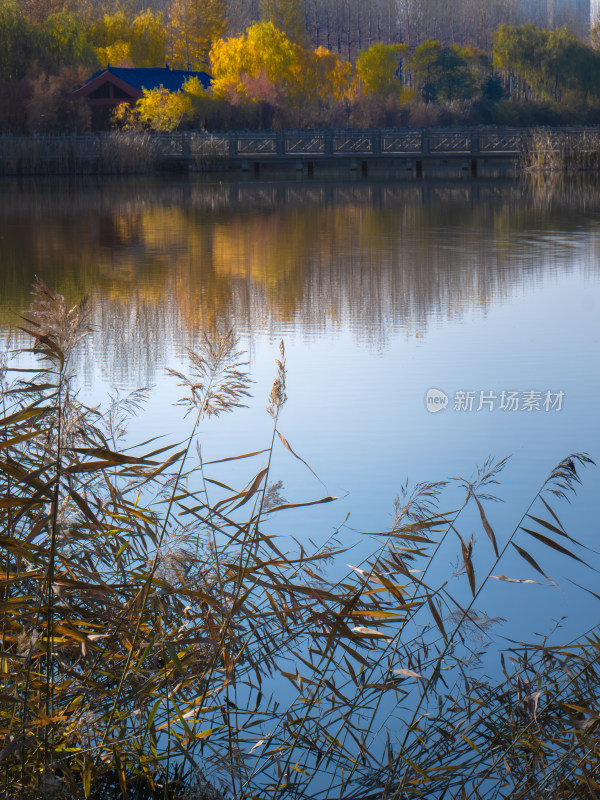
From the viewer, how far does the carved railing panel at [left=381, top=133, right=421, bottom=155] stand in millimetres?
37875

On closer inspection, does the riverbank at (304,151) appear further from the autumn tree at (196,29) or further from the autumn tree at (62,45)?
the autumn tree at (196,29)

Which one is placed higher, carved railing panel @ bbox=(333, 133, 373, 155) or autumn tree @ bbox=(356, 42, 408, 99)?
autumn tree @ bbox=(356, 42, 408, 99)

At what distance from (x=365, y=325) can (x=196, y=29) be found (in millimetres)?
67248

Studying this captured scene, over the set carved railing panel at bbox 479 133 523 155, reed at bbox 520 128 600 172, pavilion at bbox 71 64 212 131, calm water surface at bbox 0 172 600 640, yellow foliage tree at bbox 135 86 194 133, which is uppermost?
pavilion at bbox 71 64 212 131

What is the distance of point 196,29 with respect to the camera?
7094cm

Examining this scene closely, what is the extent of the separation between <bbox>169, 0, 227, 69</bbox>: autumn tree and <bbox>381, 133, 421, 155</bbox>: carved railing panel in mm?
33171

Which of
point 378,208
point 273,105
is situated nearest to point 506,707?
point 378,208

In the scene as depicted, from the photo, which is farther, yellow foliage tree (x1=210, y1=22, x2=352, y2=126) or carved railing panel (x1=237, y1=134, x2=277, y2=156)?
yellow foliage tree (x1=210, y1=22, x2=352, y2=126)

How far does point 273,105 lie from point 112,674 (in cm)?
5269

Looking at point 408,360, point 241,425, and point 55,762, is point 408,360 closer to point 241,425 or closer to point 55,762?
point 241,425

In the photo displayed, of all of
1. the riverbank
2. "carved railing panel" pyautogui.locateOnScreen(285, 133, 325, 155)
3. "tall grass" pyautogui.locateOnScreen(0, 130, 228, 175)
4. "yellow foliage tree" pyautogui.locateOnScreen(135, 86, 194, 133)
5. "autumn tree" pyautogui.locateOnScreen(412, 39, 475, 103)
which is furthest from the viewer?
"autumn tree" pyautogui.locateOnScreen(412, 39, 475, 103)

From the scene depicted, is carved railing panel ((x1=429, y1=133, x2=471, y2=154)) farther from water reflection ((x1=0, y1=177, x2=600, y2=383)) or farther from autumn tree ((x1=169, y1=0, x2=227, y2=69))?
autumn tree ((x1=169, y1=0, x2=227, y2=69))

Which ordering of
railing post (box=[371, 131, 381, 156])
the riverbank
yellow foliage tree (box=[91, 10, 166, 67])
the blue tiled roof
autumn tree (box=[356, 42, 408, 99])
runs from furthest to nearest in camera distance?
autumn tree (box=[356, 42, 408, 99]) → yellow foliage tree (box=[91, 10, 166, 67]) → the blue tiled roof → railing post (box=[371, 131, 381, 156]) → the riverbank

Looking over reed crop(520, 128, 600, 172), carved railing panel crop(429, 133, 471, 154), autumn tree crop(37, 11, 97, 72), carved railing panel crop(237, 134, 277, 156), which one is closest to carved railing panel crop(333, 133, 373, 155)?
carved railing panel crop(237, 134, 277, 156)
